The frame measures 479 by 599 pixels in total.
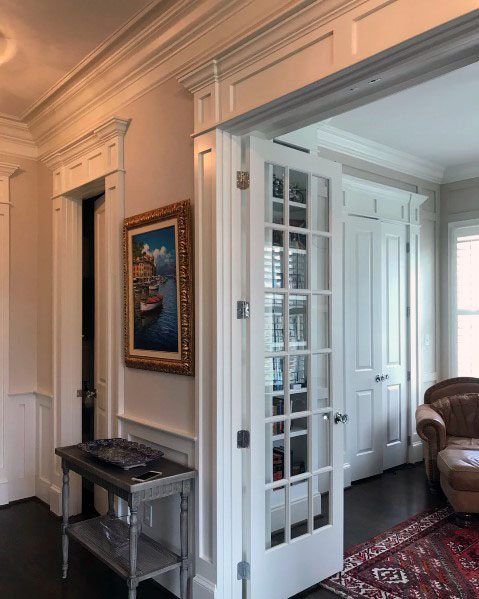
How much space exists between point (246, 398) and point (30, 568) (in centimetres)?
172

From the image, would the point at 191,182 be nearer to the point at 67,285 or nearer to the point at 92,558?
the point at 67,285

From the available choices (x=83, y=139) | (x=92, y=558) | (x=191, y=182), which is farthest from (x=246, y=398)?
(x=83, y=139)

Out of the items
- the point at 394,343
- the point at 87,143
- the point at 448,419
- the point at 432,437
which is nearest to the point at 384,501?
the point at 432,437

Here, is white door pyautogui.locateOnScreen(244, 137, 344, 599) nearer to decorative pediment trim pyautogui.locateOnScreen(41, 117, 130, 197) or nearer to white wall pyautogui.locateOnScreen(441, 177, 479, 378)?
decorative pediment trim pyautogui.locateOnScreen(41, 117, 130, 197)

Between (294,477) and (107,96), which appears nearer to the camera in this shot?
(294,477)

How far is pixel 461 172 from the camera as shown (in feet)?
16.9

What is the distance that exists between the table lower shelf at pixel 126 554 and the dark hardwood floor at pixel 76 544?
11.3 inches

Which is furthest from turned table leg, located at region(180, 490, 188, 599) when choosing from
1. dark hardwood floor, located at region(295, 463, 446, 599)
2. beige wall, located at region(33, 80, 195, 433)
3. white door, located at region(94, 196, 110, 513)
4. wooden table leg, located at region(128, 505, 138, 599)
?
white door, located at region(94, 196, 110, 513)

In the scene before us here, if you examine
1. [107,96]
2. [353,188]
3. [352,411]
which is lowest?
[352,411]

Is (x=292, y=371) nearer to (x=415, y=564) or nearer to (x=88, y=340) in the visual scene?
(x=415, y=564)

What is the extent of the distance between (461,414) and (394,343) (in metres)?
0.84

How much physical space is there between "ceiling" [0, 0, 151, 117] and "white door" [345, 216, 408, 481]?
246 centimetres

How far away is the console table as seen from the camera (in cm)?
223

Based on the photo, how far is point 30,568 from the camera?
2898 mm
